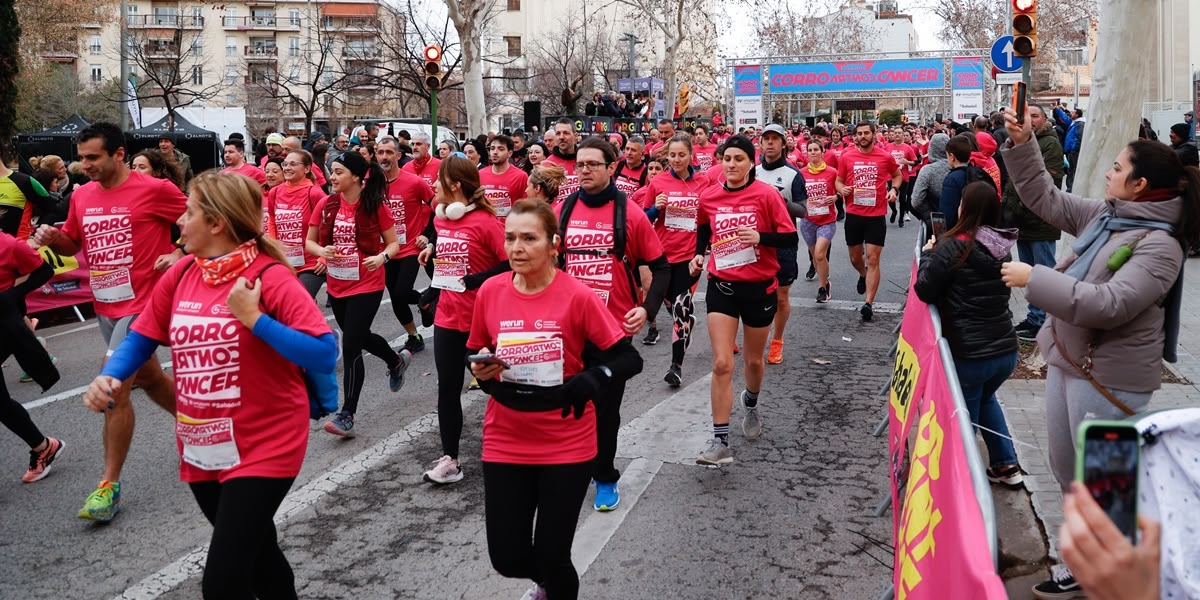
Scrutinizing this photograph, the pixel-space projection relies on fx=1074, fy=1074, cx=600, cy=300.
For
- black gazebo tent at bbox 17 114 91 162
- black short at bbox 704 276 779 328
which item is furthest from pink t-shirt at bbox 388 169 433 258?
black gazebo tent at bbox 17 114 91 162

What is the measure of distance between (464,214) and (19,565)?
2915 millimetres

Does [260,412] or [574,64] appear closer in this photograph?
[260,412]

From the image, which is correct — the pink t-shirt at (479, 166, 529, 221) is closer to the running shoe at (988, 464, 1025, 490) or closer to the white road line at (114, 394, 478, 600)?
the white road line at (114, 394, 478, 600)

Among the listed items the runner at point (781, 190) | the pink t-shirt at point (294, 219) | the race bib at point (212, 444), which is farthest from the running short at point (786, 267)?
the race bib at point (212, 444)

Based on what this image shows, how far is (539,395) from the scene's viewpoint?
3967 millimetres

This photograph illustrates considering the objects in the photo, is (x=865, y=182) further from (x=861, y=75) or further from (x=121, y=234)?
(x=861, y=75)

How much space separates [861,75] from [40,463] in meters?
31.2

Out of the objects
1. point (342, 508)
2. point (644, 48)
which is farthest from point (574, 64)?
point (342, 508)

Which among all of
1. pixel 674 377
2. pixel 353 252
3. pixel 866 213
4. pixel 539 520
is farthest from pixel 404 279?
pixel 866 213

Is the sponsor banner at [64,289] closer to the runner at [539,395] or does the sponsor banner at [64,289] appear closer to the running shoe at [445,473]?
the running shoe at [445,473]

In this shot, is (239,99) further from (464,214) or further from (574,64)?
(464,214)

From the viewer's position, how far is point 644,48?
77.2m

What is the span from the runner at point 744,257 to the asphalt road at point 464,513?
569mm

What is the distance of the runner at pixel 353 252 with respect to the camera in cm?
721
